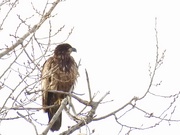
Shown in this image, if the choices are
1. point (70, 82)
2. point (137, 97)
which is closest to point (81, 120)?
point (137, 97)

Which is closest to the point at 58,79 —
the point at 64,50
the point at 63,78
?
the point at 63,78

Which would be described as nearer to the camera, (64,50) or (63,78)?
(63,78)

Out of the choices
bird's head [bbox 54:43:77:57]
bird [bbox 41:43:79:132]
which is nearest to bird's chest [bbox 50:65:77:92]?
bird [bbox 41:43:79:132]

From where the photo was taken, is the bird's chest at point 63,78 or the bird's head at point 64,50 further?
the bird's head at point 64,50

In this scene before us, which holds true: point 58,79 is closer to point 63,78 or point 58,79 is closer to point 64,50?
point 63,78

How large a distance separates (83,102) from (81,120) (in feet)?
0.79


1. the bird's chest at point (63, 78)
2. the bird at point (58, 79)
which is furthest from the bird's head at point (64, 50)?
the bird's chest at point (63, 78)

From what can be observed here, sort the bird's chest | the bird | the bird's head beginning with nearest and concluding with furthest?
the bird, the bird's chest, the bird's head

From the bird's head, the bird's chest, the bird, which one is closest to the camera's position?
the bird

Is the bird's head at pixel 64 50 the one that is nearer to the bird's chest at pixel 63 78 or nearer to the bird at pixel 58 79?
the bird at pixel 58 79

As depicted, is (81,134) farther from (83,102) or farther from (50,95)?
(50,95)

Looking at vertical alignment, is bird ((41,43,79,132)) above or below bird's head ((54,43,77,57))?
below

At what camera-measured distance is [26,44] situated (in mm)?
6816

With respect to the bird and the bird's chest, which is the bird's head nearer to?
the bird
